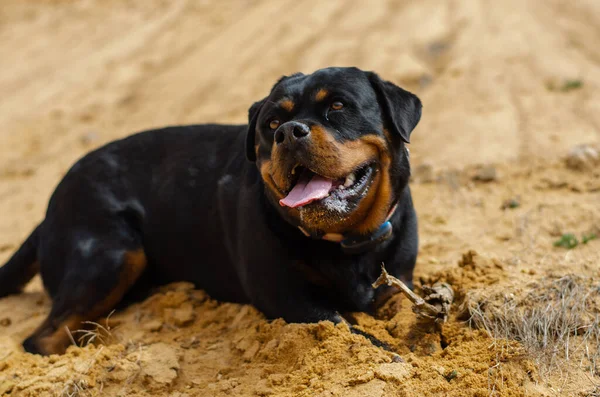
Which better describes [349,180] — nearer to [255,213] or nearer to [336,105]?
[336,105]

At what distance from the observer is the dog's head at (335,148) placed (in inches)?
128

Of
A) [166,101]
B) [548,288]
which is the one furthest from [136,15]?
[548,288]

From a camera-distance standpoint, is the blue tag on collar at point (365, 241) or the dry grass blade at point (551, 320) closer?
the dry grass blade at point (551, 320)

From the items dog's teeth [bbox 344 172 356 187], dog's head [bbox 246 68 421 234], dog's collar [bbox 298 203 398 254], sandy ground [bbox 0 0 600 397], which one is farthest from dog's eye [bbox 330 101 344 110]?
sandy ground [bbox 0 0 600 397]

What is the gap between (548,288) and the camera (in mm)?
3500

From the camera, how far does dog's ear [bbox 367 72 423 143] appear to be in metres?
3.52

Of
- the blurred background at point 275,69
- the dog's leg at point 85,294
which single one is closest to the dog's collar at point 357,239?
the dog's leg at point 85,294

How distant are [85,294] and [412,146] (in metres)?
3.44

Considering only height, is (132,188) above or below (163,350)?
above

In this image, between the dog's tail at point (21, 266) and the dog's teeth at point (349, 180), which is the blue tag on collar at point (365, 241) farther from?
the dog's tail at point (21, 266)

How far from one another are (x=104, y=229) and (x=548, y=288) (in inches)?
101

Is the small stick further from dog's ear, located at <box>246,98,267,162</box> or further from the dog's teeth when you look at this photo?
dog's ear, located at <box>246,98,267,162</box>

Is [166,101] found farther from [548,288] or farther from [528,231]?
[548,288]

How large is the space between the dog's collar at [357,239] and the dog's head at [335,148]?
0.10ft
